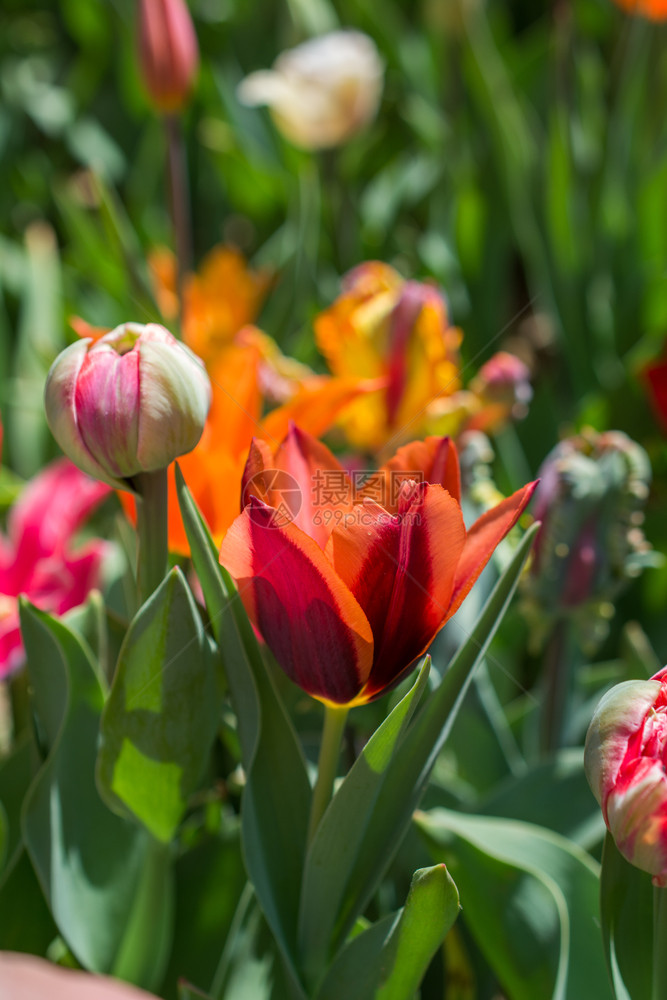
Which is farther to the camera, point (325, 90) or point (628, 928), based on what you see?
point (325, 90)

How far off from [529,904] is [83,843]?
0.69ft

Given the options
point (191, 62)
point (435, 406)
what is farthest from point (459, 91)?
point (435, 406)

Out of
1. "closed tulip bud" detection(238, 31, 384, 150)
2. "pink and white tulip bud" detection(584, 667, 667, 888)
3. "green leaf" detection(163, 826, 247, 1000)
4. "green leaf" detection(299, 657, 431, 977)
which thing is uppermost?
"closed tulip bud" detection(238, 31, 384, 150)

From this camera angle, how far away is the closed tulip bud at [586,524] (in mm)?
484

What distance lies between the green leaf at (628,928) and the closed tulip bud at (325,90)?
0.84 m

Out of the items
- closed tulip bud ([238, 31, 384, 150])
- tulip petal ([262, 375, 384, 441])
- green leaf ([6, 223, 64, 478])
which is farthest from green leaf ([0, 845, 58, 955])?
closed tulip bud ([238, 31, 384, 150])

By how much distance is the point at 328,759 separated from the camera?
0.37 m

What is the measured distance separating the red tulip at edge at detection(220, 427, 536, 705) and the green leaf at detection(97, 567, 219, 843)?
3cm

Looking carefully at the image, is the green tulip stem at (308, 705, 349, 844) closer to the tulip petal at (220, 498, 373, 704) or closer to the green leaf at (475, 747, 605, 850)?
the tulip petal at (220, 498, 373, 704)

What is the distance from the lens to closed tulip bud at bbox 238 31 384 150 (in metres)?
0.97

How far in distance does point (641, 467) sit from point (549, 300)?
0.62 meters

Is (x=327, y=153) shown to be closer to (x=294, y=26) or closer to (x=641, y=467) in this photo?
(x=294, y=26)

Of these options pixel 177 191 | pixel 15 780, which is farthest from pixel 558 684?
pixel 177 191

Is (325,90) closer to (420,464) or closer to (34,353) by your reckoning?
(34,353)
